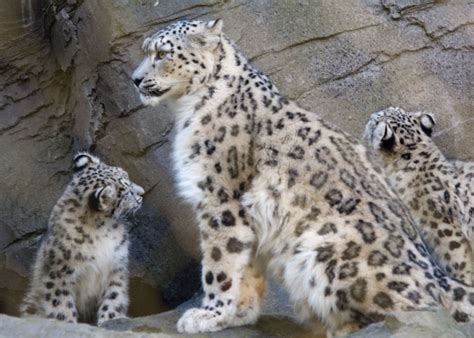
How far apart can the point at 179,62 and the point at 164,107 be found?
140 centimetres

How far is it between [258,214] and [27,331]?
4.95ft

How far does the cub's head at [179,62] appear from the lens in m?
6.05

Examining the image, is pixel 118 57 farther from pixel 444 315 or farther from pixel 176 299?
pixel 444 315

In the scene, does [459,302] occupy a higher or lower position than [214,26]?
lower

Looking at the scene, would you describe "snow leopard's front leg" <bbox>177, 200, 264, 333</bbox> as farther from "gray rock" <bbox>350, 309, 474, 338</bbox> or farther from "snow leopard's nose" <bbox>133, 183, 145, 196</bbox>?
"snow leopard's nose" <bbox>133, 183, 145, 196</bbox>

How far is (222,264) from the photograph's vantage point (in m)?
5.47

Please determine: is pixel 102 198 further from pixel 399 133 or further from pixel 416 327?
pixel 416 327

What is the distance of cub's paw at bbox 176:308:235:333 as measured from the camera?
5.41 m

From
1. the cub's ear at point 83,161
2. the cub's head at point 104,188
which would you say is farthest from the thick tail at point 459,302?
the cub's ear at point 83,161

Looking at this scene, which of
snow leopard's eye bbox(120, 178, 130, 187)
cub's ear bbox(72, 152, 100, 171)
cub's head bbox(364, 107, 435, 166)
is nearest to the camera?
snow leopard's eye bbox(120, 178, 130, 187)

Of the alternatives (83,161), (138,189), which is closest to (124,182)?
(138,189)

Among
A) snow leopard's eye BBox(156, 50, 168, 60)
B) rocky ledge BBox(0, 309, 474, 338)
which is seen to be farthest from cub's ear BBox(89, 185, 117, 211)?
rocky ledge BBox(0, 309, 474, 338)

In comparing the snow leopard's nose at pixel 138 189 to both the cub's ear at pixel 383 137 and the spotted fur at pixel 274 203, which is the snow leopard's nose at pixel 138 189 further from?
the cub's ear at pixel 383 137

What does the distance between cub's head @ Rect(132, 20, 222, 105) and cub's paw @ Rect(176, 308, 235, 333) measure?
4.55 ft
